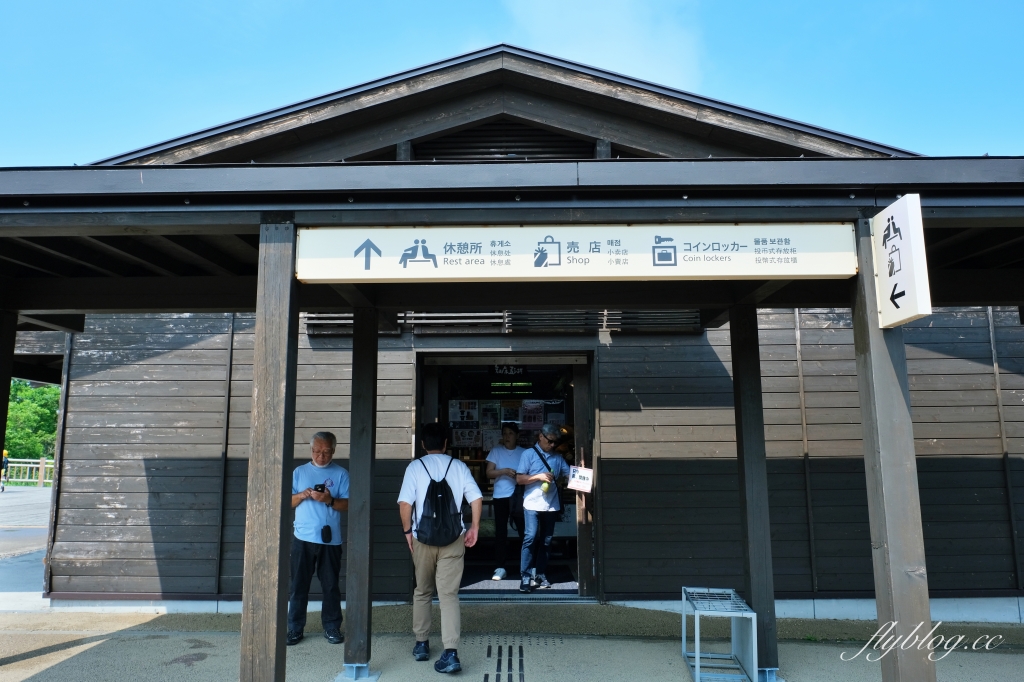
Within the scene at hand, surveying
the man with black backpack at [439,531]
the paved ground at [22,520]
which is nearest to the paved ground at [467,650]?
the man with black backpack at [439,531]

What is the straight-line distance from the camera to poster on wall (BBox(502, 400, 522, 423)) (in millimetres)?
9078

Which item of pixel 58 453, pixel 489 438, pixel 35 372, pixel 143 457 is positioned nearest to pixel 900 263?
pixel 489 438

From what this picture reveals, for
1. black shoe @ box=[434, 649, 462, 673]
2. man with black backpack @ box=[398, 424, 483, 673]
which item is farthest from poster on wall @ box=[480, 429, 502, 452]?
black shoe @ box=[434, 649, 462, 673]

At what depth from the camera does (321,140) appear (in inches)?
208

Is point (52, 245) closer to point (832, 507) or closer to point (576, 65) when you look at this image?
point (576, 65)

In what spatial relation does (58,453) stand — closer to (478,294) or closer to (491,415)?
(491,415)

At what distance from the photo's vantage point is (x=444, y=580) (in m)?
4.84

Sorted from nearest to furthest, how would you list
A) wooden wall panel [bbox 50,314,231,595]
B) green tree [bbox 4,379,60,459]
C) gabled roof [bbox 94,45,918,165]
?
1. gabled roof [bbox 94,45,918,165]
2. wooden wall panel [bbox 50,314,231,595]
3. green tree [bbox 4,379,60,459]

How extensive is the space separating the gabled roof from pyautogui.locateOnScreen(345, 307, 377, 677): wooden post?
141 cm

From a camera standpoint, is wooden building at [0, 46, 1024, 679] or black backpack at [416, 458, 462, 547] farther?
black backpack at [416, 458, 462, 547]

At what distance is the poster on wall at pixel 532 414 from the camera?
902cm

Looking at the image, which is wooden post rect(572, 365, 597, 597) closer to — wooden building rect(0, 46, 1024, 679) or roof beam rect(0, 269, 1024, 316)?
wooden building rect(0, 46, 1024, 679)

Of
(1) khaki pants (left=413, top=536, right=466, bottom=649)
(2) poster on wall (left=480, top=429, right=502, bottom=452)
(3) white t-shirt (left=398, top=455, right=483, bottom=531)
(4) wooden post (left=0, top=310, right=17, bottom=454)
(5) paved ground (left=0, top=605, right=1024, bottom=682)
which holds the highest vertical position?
(4) wooden post (left=0, top=310, right=17, bottom=454)

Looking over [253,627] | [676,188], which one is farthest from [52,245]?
[676,188]
